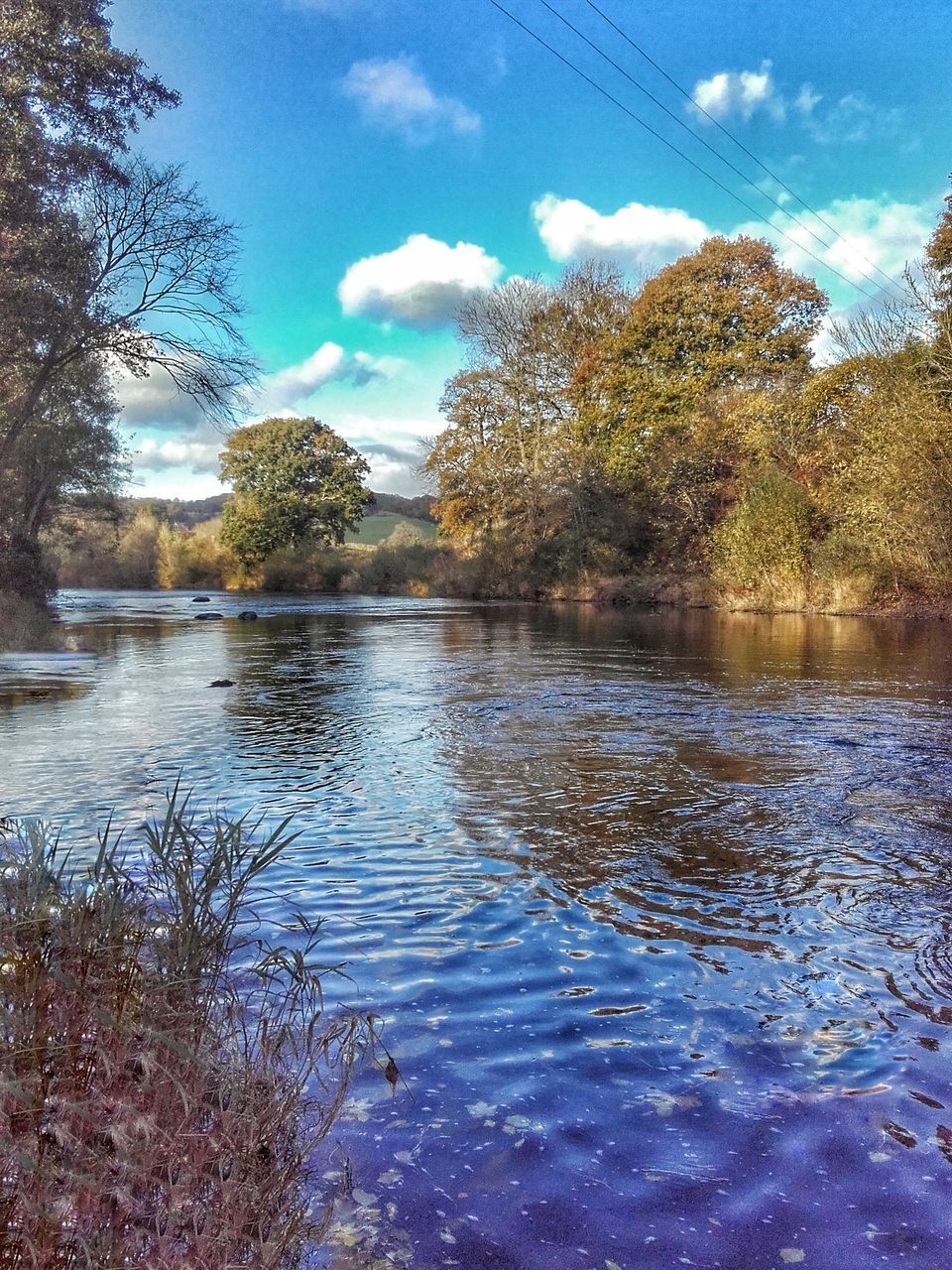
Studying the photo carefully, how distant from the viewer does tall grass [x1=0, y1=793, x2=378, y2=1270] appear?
1.71m

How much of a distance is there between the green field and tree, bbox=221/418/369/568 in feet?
11.0

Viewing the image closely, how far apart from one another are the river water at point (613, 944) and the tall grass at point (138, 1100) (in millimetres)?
316

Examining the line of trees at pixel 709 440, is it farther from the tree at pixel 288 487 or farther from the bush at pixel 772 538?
the tree at pixel 288 487

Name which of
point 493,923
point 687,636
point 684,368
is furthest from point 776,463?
point 493,923

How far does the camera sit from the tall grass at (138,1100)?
1705 millimetres

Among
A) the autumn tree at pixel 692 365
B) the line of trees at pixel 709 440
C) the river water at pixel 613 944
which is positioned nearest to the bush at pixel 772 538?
the line of trees at pixel 709 440

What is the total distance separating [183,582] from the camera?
6550cm

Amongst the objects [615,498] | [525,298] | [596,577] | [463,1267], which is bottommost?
[463,1267]

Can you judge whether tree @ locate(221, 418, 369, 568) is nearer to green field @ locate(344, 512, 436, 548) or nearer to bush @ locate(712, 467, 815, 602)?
green field @ locate(344, 512, 436, 548)

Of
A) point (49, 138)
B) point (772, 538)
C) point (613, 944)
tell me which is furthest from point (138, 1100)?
point (772, 538)

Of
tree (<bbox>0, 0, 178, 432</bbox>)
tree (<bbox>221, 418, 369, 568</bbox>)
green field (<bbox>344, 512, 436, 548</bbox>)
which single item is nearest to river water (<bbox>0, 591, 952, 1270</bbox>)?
tree (<bbox>0, 0, 178, 432</bbox>)

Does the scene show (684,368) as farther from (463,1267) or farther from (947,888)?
(463,1267)

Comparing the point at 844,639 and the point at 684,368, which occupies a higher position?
the point at 684,368

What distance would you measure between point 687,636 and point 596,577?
18831mm
